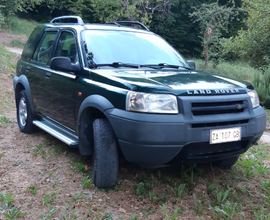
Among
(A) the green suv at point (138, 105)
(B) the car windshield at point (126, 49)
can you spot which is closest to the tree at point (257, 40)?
(B) the car windshield at point (126, 49)

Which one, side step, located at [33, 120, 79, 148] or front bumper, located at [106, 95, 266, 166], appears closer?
front bumper, located at [106, 95, 266, 166]

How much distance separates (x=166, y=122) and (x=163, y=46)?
1953 millimetres

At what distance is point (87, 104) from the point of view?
3.11 m

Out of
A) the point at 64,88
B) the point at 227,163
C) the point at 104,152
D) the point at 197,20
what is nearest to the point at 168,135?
the point at 104,152

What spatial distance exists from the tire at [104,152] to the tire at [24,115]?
7.68 feet

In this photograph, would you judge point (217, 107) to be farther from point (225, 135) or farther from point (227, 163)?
point (227, 163)

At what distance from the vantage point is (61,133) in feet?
12.8

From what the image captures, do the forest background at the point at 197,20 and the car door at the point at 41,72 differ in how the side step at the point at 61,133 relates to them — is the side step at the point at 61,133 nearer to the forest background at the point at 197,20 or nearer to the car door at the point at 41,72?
the car door at the point at 41,72

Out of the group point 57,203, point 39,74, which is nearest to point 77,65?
point 39,74

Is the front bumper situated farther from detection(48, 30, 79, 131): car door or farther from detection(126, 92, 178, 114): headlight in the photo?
detection(48, 30, 79, 131): car door

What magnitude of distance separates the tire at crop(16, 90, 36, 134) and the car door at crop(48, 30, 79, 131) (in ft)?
2.93

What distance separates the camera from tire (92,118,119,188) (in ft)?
9.57

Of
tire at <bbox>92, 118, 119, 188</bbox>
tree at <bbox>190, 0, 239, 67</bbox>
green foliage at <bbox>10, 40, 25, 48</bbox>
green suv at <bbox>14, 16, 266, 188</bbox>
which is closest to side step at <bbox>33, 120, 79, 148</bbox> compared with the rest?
green suv at <bbox>14, 16, 266, 188</bbox>

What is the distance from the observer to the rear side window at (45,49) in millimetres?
4426
